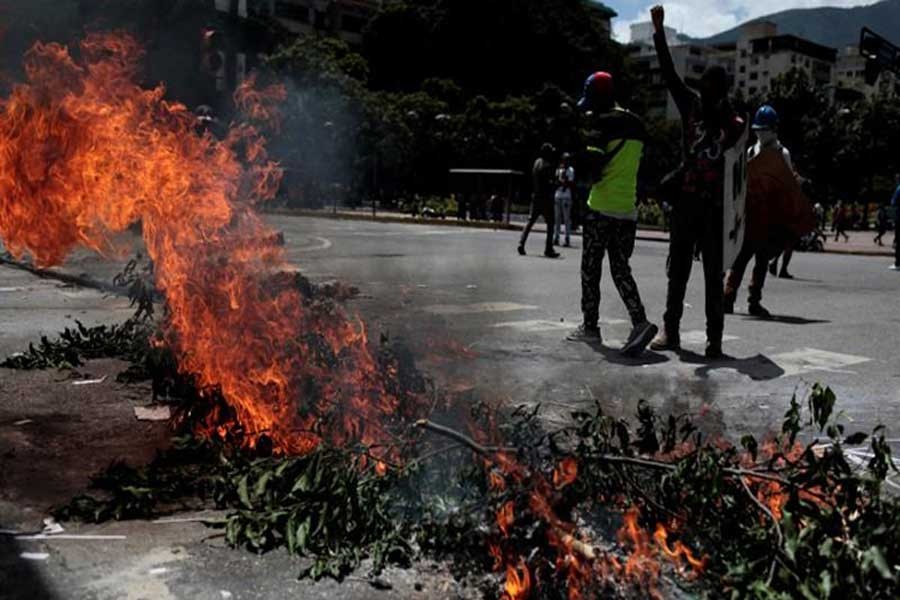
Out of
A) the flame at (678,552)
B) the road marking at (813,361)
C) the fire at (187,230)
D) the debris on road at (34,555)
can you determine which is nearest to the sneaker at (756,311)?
the road marking at (813,361)

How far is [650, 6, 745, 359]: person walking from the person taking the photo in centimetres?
646

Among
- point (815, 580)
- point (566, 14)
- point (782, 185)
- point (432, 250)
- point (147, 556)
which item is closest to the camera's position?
point (815, 580)

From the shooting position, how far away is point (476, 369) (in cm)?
618

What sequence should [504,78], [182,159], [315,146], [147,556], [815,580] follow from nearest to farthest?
1. [815,580]
2. [147,556]
3. [182,159]
4. [315,146]
5. [504,78]

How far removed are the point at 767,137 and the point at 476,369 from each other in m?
4.60

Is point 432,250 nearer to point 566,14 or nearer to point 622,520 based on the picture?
point 622,520

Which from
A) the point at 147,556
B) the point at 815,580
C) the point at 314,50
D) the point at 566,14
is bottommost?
the point at 147,556

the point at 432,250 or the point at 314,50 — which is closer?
the point at 432,250

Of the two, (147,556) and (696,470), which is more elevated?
(696,470)

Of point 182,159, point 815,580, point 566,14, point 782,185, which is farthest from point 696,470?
point 566,14

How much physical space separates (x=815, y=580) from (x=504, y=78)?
64878 mm

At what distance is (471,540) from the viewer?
10.3ft

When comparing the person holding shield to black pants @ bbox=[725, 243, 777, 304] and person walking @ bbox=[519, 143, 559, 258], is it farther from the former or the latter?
person walking @ bbox=[519, 143, 559, 258]

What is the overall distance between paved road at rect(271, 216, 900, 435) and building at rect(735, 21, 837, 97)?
463ft
